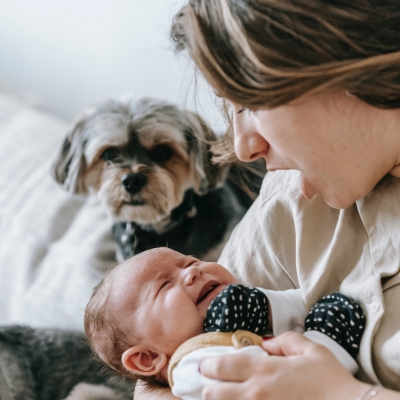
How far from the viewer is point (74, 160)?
1800 mm

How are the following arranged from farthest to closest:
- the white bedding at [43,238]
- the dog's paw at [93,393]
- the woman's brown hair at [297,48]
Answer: the white bedding at [43,238]
the dog's paw at [93,393]
the woman's brown hair at [297,48]

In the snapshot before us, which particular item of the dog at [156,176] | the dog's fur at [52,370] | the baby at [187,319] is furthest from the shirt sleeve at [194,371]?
the dog at [156,176]

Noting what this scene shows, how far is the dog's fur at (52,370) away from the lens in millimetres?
1310

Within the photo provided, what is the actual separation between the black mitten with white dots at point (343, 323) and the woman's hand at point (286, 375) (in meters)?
0.09

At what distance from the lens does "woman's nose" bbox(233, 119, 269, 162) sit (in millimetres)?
834

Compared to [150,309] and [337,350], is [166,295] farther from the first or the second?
[337,350]

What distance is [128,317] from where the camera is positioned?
0.94 meters

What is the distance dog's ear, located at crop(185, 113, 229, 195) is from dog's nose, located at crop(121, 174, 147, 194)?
0.56 ft

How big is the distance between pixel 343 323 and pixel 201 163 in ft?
3.24

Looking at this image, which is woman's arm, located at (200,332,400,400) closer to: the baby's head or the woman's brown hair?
the baby's head

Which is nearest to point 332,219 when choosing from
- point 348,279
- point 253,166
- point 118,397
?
point 348,279

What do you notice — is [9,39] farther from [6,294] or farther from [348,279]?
[348,279]

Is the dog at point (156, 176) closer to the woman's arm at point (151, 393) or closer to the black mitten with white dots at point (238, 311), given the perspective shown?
the woman's arm at point (151, 393)

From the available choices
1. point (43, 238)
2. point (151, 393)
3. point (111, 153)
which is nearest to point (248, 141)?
point (151, 393)
